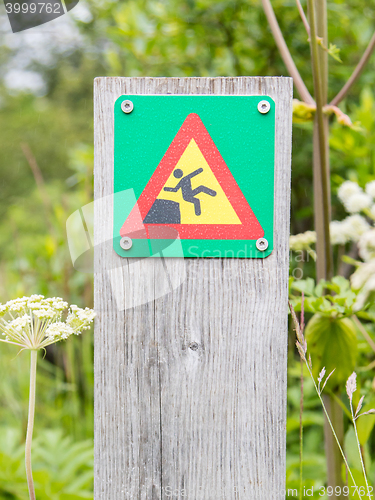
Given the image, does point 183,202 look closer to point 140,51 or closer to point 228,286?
point 228,286

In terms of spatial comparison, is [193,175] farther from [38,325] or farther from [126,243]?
[38,325]

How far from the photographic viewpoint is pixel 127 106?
2.69ft

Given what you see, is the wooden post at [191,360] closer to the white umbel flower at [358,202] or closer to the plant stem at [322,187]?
the plant stem at [322,187]

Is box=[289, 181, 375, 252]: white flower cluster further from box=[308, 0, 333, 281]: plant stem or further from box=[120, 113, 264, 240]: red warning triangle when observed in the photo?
box=[120, 113, 264, 240]: red warning triangle

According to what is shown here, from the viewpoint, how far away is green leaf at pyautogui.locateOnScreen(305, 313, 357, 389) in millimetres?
1062

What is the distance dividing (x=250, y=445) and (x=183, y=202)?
0.51 metres

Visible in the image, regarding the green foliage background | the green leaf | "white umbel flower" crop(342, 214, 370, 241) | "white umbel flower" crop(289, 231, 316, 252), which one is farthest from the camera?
the green foliage background

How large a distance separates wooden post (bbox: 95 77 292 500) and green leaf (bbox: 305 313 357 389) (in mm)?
285

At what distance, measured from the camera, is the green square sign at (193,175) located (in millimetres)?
809

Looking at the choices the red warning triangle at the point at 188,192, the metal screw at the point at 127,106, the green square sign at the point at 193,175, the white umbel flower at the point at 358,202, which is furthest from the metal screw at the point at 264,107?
the white umbel flower at the point at 358,202

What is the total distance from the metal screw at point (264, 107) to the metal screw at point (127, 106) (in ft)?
0.86

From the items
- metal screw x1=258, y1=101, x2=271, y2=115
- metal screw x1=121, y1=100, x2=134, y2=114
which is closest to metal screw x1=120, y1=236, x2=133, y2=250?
metal screw x1=121, y1=100, x2=134, y2=114

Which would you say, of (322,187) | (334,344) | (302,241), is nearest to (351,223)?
(302,241)

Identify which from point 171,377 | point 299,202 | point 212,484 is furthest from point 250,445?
point 299,202
